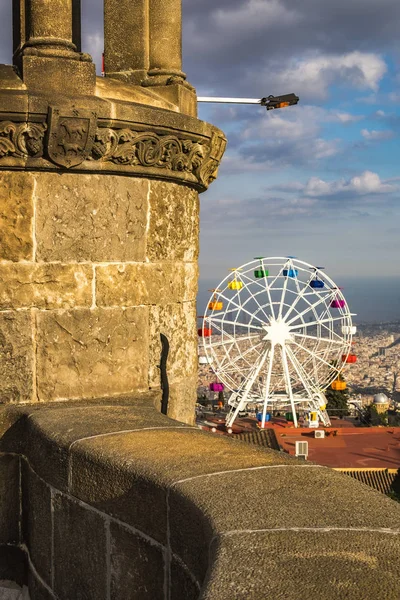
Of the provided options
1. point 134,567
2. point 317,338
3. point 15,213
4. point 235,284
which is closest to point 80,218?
point 15,213

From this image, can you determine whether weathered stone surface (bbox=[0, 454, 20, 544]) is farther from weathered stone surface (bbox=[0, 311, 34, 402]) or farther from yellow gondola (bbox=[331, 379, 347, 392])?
yellow gondola (bbox=[331, 379, 347, 392])

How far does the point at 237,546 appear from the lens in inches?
59.8

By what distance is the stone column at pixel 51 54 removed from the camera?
3.13 metres

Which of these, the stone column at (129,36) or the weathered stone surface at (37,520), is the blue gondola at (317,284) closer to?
the stone column at (129,36)

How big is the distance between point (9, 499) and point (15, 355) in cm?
54

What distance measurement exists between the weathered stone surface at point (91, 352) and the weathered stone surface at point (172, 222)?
0.96 feet

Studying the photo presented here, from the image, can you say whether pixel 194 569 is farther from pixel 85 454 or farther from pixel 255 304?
pixel 255 304

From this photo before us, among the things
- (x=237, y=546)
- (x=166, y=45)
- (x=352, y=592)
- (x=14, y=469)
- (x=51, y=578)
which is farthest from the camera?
(x=166, y=45)

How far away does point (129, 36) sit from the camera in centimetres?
386

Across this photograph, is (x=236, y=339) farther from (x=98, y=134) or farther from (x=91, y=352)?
(x=98, y=134)

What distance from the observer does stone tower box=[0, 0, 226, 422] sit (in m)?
3.05

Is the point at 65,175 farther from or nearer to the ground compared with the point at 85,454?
farther from the ground

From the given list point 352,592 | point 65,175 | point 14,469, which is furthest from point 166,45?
point 352,592

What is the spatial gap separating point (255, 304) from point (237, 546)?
4205cm
